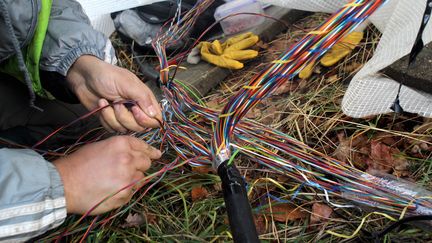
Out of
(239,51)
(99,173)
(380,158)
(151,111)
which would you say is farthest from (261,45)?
(99,173)

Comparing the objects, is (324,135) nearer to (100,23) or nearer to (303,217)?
(303,217)

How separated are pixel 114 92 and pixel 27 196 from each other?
409 mm

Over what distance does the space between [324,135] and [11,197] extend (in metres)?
0.96

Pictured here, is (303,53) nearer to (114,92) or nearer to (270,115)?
(114,92)

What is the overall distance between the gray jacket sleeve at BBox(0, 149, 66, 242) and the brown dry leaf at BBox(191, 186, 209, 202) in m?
0.46

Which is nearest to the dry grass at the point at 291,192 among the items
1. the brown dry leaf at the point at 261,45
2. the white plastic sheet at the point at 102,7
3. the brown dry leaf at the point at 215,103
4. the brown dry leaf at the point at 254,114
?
the brown dry leaf at the point at 254,114

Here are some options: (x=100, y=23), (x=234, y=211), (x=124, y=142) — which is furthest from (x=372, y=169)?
(x=100, y=23)

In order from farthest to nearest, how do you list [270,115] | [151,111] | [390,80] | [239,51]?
1. [239,51]
2. [270,115]
3. [390,80]
4. [151,111]

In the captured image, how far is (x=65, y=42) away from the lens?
1.24 metres

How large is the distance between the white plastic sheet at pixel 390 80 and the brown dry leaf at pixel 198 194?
0.53 meters

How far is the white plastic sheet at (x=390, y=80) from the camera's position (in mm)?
1199

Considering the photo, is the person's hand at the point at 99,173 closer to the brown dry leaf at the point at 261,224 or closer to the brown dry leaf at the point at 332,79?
the brown dry leaf at the point at 261,224

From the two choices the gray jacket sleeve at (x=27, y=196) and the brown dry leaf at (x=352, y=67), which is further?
the brown dry leaf at (x=352, y=67)

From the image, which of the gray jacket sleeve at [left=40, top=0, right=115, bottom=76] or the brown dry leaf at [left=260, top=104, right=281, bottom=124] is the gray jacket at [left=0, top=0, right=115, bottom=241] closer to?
the gray jacket sleeve at [left=40, top=0, right=115, bottom=76]
